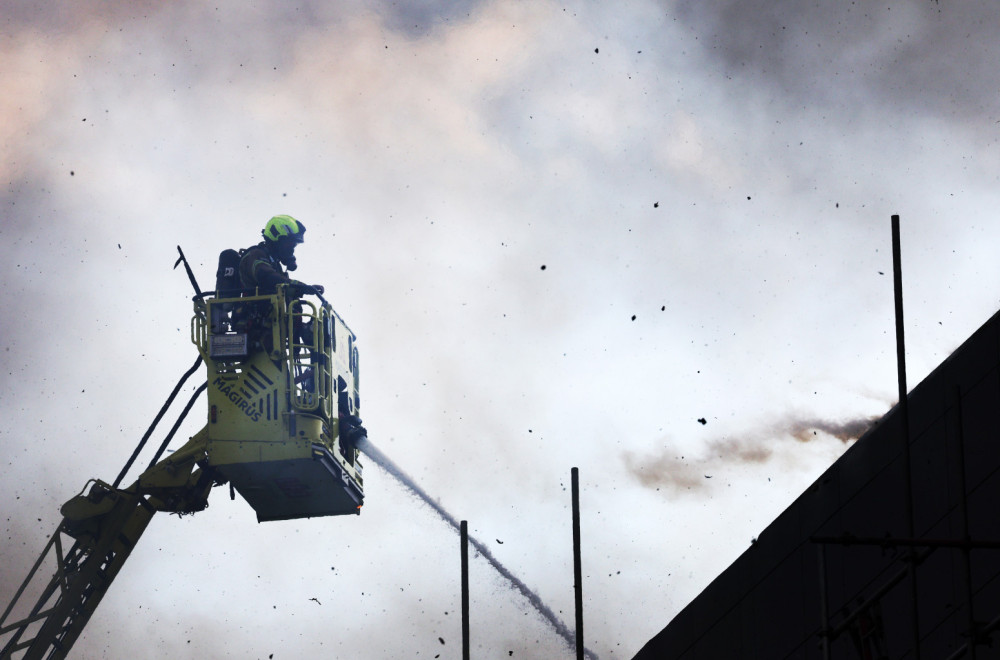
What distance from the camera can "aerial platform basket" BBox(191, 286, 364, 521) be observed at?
2127 centimetres

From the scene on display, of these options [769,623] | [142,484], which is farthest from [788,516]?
[142,484]

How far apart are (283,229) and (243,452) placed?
4079 millimetres

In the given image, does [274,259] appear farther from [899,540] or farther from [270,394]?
[899,540]

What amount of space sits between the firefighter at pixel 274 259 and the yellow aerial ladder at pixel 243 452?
22 cm

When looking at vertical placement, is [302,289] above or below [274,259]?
below

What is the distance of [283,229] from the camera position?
74.8ft

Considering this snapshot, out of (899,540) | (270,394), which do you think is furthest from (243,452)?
(899,540)

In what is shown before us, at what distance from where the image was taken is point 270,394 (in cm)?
2141

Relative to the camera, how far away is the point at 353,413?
2328cm

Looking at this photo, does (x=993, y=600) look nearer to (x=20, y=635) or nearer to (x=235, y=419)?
(x=235, y=419)

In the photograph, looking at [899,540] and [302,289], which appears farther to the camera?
[302,289]

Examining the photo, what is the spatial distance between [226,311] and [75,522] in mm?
4722

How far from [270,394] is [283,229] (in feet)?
10.4

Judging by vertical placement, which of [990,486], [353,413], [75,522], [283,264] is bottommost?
[990,486]
